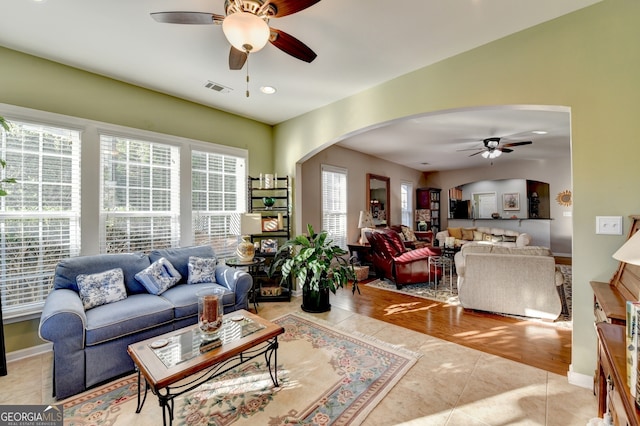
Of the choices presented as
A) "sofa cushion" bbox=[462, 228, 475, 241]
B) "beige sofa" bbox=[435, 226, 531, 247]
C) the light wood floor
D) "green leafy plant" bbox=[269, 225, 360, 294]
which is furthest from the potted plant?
"sofa cushion" bbox=[462, 228, 475, 241]

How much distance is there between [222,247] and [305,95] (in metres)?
2.50

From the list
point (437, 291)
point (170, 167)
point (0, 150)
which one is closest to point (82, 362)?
point (0, 150)

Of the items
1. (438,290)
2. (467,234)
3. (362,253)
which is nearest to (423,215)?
(467,234)

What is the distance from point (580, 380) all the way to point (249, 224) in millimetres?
3596

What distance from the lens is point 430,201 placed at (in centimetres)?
878

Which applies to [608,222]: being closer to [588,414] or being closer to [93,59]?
[588,414]

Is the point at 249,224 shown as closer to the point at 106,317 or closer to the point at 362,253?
the point at 106,317

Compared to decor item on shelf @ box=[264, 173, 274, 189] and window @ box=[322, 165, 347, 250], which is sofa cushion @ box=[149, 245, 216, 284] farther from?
window @ box=[322, 165, 347, 250]

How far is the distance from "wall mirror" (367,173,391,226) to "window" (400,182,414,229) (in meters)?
1.03

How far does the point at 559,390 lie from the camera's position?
6.51 feet

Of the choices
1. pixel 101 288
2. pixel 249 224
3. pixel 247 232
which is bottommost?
pixel 101 288

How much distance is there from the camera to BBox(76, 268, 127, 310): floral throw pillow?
2439 millimetres

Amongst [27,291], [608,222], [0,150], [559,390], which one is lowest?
[559,390]

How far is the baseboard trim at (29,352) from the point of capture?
8.05ft
